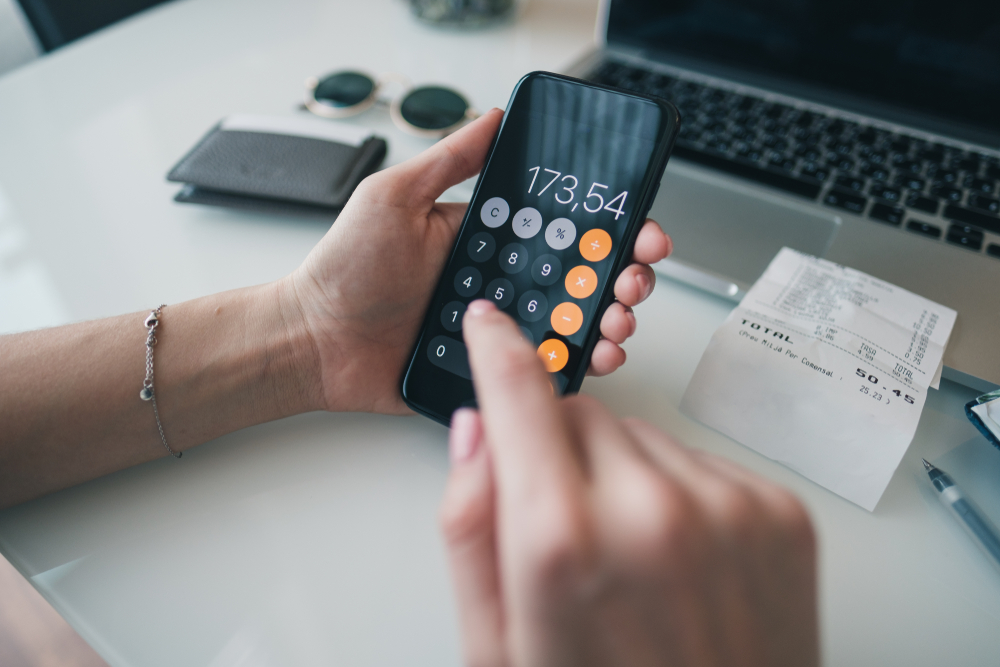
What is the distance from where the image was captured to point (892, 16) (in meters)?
0.57

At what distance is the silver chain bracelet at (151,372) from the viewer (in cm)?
37

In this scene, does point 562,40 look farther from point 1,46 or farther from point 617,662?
point 1,46

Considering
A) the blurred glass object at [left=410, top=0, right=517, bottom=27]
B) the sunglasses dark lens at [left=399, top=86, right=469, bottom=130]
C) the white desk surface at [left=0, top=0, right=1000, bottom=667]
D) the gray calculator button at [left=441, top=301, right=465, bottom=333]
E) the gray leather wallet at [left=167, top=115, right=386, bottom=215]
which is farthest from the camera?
the blurred glass object at [left=410, top=0, right=517, bottom=27]

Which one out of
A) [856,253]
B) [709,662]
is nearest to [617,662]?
[709,662]

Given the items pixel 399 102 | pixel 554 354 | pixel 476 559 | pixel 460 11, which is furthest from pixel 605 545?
pixel 460 11

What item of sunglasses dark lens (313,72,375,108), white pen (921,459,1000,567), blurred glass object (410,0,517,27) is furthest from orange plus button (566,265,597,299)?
blurred glass object (410,0,517,27)

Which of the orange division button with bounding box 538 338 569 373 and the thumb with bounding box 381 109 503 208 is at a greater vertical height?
the thumb with bounding box 381 109 503 208

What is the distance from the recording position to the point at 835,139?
1.91 feet

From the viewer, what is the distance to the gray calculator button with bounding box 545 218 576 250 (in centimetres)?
40

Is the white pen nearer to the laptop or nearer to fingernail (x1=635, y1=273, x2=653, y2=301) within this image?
the laptop

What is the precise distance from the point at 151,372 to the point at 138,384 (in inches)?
0.4

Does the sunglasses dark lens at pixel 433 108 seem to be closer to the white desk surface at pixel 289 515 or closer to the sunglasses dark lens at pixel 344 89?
the sunglasses dark lens at pixel 344 89

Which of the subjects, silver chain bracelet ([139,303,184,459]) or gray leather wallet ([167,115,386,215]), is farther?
gray leather wallet ([167,115,386,215])

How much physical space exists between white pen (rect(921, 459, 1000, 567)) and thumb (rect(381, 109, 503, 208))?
37 cm
